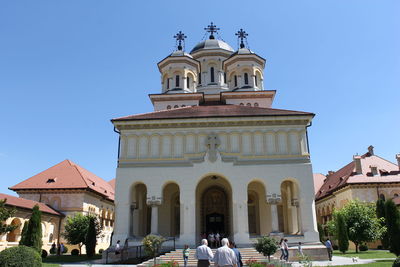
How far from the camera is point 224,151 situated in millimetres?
26906

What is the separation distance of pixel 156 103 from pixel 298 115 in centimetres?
1684

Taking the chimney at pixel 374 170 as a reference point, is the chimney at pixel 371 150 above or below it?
above

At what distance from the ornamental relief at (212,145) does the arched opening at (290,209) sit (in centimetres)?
340

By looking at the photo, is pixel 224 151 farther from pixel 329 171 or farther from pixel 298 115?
pixel 329 171

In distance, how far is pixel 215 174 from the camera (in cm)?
2647

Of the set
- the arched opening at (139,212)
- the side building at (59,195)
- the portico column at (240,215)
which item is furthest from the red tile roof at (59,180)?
the portico column at (240,215)

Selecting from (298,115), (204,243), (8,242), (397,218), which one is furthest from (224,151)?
(8,242)

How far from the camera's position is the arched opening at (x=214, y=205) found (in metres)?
28.9

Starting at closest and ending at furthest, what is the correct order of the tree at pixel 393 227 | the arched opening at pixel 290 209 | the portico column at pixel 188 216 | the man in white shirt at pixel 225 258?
1. the man in white shirt at pixel 225 258
2. the tree at pixel 393 227
3. the portico column at pixel 188 216
4. the arched opening at pixel 290 209

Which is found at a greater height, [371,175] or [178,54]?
[178,54]

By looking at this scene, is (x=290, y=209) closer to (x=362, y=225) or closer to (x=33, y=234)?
(x=362, y=225)

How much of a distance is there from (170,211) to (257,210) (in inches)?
286

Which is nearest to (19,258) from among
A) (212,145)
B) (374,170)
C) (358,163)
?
(212,145)

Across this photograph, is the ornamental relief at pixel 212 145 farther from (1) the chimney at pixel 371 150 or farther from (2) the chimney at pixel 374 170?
(1) the chimney at pixel 371 150
